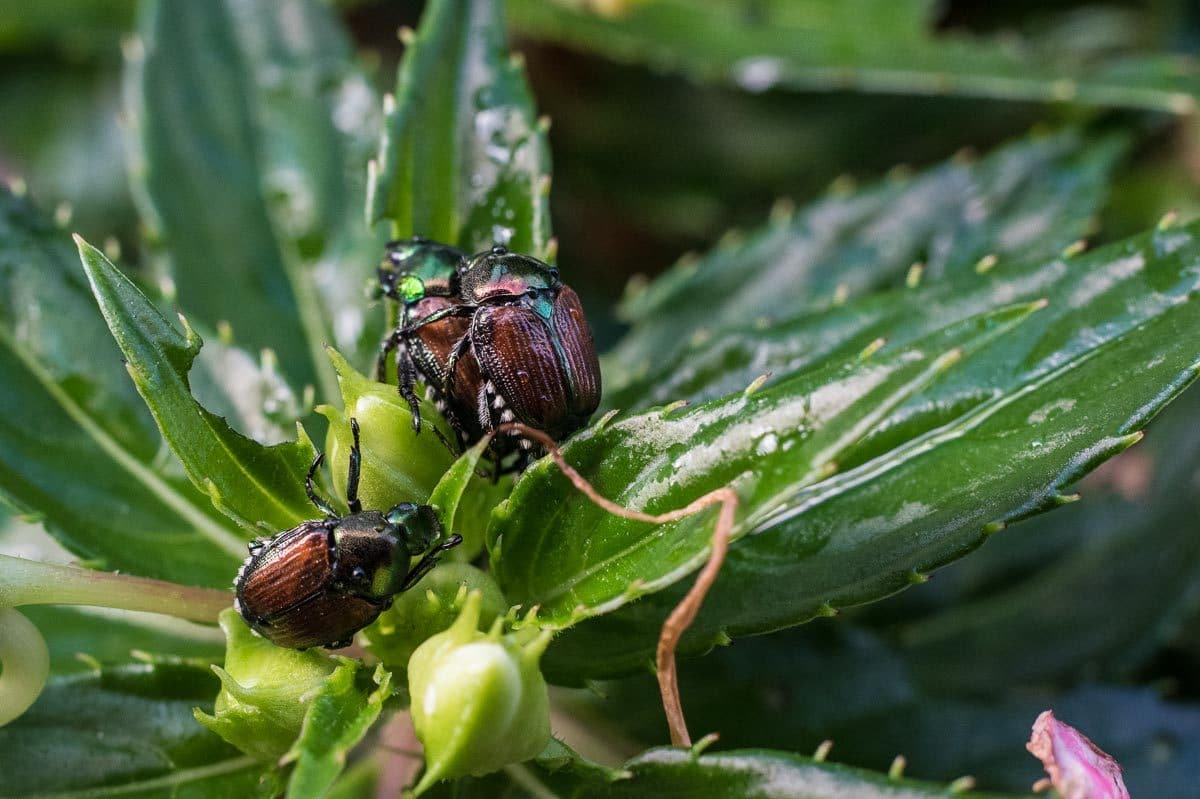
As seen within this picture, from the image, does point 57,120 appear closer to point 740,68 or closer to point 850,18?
point 740,68

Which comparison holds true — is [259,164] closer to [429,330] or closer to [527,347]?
[429,330]

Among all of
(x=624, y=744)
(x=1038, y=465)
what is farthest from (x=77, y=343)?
(x=1038, y=465)

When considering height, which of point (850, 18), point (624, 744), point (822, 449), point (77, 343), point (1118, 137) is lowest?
point (624, 744)

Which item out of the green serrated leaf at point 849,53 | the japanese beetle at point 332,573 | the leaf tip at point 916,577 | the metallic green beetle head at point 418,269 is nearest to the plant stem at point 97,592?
the japanese beetle at point 332,573

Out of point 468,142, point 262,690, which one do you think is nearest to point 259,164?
point 468,142

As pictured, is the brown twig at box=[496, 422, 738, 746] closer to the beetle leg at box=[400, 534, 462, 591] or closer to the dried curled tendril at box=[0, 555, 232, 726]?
the beetle leg at box=[400, 534, 462, 591]

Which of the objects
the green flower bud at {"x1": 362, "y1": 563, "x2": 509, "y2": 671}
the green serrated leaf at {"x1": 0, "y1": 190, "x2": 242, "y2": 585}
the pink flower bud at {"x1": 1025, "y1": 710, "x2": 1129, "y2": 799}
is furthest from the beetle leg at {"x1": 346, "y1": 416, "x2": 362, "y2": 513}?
the pink flower bud at {"x1": 1025, "y1": 710, "x2": 1129, "y2": 799}
